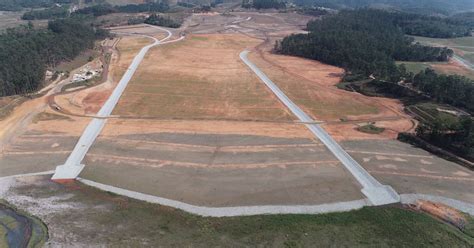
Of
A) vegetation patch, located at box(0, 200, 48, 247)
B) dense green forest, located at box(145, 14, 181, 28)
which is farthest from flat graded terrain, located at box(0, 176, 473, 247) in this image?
dense green forest, located at box(145, 14, 181, 28)

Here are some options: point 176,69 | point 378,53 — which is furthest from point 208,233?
point 378,53

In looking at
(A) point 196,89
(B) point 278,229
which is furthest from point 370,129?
(A) point 196,89

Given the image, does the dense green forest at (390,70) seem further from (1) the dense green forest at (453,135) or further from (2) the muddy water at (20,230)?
(2) the muddy water at (20,230)

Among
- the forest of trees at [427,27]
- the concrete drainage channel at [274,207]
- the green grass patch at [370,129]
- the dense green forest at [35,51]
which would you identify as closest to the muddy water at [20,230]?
the concrete drainage channel at [274,207]

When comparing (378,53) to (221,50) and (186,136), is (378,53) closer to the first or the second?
(221,50)

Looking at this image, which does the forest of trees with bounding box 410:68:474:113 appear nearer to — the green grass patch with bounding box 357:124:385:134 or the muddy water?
the green grass patch with bounding box 357:124:385:134

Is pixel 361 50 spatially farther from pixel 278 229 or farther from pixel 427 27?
pixel 278 229
